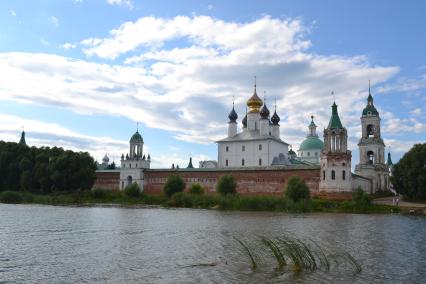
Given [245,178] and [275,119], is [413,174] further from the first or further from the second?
[275,119]

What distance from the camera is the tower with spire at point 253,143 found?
60.0 m

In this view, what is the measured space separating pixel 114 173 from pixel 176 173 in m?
10.6

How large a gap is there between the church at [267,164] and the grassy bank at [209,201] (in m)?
6.17

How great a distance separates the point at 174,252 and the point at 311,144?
213 ft

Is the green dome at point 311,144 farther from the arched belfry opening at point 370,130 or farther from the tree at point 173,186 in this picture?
the tree at point 173,186

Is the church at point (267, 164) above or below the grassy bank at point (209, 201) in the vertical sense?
above

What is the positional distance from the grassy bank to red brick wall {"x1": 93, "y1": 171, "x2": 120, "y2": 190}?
26.3 ft

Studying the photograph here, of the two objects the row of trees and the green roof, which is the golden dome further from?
the row of trees

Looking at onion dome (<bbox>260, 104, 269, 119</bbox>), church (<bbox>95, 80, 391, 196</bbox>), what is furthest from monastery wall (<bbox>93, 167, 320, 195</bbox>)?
onion dome (<bbox>260, 104, 269, 119</bbox>)

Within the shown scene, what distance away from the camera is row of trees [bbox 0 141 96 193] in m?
53.3

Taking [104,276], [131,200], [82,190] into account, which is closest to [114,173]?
[82,190]

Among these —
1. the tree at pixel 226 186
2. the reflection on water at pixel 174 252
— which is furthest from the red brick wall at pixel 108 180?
the reflection on water at pixel 174 252

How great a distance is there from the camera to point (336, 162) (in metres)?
48.7

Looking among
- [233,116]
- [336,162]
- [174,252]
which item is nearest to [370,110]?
[336,162]
